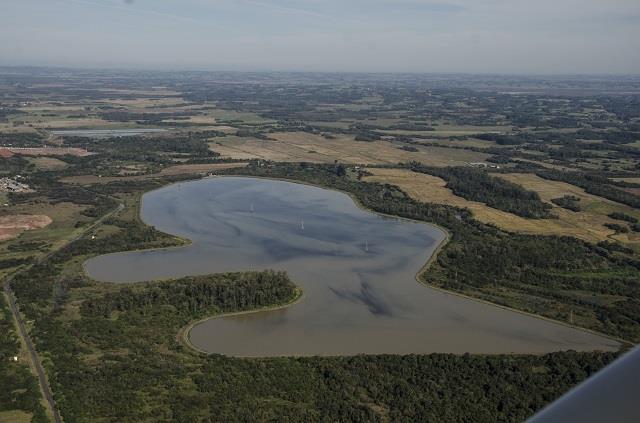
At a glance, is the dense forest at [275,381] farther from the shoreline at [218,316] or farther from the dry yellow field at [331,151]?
the dry yellow field at [331,151]

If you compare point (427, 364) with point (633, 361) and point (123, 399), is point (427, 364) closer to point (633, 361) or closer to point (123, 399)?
point (123, 399)

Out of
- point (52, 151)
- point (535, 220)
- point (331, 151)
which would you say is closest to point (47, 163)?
point (52, 151)

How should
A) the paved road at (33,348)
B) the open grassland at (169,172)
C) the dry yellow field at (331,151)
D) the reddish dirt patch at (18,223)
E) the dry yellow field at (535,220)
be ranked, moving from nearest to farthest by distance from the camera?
1. the paved road at (33,348)
2. the reddish dirt patch at (18,223)
3. the dry yellow field at (535,220)
4. the open grassland at (169,172)
5. the dry yellow field at (331,151)

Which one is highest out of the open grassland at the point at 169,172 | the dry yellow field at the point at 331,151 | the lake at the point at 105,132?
the dry yellow field at the point at 331,151

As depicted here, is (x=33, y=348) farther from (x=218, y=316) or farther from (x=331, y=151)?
(x=331, y=151)

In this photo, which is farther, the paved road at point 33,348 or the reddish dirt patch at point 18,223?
the reddish dirt patch at point 18,223

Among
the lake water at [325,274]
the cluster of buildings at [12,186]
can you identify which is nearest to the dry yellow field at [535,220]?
the lake water at [325,274]
